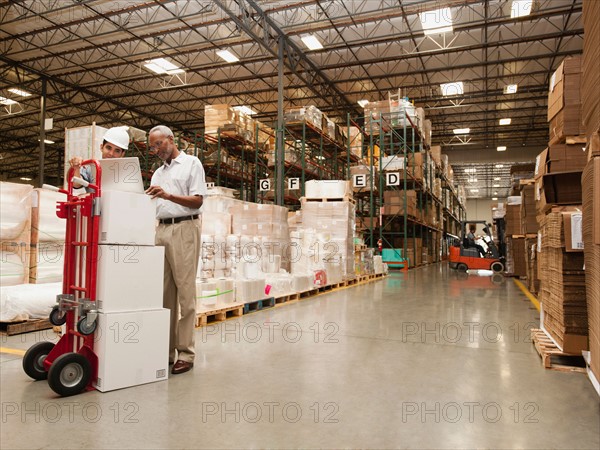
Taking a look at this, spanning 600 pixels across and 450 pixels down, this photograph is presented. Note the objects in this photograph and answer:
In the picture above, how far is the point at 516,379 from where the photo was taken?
10.4 feet

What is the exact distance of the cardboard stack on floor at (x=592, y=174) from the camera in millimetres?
2486

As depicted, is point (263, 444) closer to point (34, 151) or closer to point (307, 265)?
point (307, 265)

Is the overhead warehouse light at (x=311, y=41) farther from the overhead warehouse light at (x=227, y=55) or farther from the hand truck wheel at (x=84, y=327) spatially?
the hand truck wheel at (x=84, y=327)

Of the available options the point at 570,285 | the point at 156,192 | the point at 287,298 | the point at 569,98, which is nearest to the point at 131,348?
the point at 156,192

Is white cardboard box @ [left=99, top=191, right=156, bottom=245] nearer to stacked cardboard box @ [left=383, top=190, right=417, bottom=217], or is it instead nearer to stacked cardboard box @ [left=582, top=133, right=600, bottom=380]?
stacked cardboard box @ [left=582, top=133, right=600, bottom=380]

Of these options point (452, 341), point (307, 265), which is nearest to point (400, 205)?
point (307, 265)

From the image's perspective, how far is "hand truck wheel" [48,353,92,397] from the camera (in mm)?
2568


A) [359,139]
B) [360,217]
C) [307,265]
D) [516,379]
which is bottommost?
[516,379]

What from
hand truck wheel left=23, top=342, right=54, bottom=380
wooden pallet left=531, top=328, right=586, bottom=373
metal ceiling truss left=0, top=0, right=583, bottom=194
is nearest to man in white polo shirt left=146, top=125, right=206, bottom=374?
hand truck wheel left=23, top=342, right=54, bottom=380

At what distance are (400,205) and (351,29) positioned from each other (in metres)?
6.07

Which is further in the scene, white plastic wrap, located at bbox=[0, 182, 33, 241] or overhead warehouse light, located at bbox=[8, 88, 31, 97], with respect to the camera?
overhead warehouse light, located at bbox=[8, 88, 31, 97]

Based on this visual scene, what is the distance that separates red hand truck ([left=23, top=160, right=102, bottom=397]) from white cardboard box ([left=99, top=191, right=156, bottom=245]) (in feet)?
0.17

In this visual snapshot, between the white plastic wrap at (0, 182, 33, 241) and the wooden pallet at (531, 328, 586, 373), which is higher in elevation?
the white plastic wrap at (0, 182, 33, 241)

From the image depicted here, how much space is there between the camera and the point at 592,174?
2584mm
